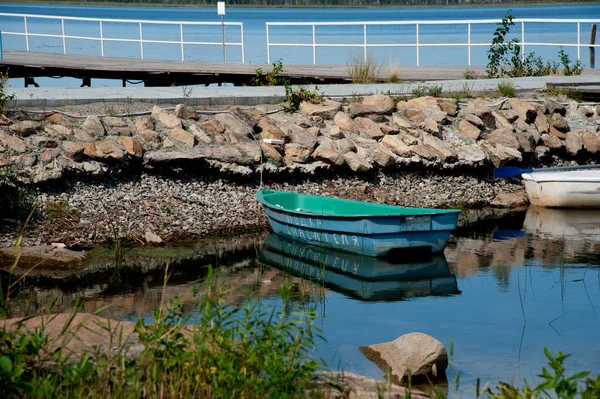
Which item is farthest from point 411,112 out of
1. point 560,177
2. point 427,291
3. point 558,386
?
point 558,386

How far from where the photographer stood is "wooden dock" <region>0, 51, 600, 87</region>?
2359cm

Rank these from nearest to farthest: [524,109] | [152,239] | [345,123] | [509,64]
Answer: [152,239] → [345,123] → [524,109] → [509,64]

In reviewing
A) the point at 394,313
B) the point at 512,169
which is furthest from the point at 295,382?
the point at 512,169

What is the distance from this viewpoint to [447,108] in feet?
61.5

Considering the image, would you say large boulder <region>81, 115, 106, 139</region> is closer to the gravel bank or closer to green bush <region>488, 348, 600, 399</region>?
the gravel bank

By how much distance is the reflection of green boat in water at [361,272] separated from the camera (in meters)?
11.5

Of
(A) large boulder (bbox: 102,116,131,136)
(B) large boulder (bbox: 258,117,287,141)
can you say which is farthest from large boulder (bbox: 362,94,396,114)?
(A) large boulder (bbox: 102,116,131,136)

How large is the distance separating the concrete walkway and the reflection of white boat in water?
4583 millimetres

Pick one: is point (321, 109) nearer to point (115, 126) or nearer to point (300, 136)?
point (300, 136)

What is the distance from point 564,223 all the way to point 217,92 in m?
7.50

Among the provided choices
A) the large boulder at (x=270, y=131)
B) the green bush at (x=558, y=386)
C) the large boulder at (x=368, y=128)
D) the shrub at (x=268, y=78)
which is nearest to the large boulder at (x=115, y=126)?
the large boulder at (x=270, y=131)

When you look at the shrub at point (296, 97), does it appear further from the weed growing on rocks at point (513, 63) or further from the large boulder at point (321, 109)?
the weed growing on rocks at point (513, 63)

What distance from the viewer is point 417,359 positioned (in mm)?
7996

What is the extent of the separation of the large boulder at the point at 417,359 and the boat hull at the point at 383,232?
417 cm
